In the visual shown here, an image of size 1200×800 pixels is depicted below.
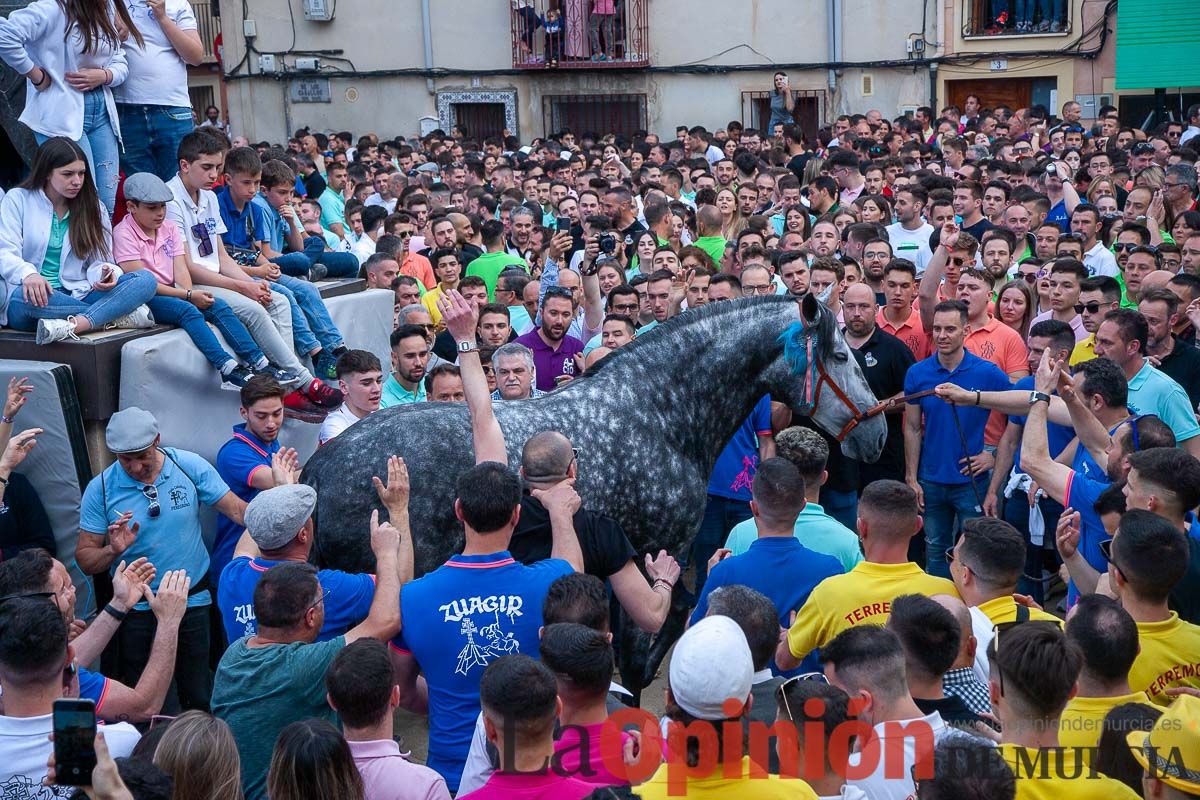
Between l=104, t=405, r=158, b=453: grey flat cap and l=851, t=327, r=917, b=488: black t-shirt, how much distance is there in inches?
172

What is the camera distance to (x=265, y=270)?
25.7 ft

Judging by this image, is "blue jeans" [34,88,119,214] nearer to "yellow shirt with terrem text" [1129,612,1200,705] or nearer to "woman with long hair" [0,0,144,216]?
"woman with long hair" [0,0,144,216]

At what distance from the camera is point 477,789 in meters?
3.86

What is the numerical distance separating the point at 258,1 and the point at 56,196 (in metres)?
24.2

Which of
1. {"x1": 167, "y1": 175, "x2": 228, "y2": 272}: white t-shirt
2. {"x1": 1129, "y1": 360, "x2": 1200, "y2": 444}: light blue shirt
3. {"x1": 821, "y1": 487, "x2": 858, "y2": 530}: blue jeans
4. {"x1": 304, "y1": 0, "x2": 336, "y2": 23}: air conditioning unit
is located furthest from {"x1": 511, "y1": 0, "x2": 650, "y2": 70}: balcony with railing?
{"x1": 1129, "y1": 360, "x2": 1200, "y2": 444}: light blue shirt

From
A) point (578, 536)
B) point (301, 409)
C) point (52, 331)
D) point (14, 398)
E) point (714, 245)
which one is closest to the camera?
point (578, 536)

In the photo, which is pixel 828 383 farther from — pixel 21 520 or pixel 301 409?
pixel 21 520

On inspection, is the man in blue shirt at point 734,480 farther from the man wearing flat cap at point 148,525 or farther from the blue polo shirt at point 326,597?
the blue polo shirt at point 326,597

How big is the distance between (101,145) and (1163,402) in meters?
6.29

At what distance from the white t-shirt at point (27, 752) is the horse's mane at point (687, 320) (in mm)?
3270

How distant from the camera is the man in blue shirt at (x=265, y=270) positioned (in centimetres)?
780

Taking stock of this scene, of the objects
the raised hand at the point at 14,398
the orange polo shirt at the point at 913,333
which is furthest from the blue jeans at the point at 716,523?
the raised hand at the point at 14,398

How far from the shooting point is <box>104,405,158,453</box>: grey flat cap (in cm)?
605

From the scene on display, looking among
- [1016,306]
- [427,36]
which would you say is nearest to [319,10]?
[427,36]
